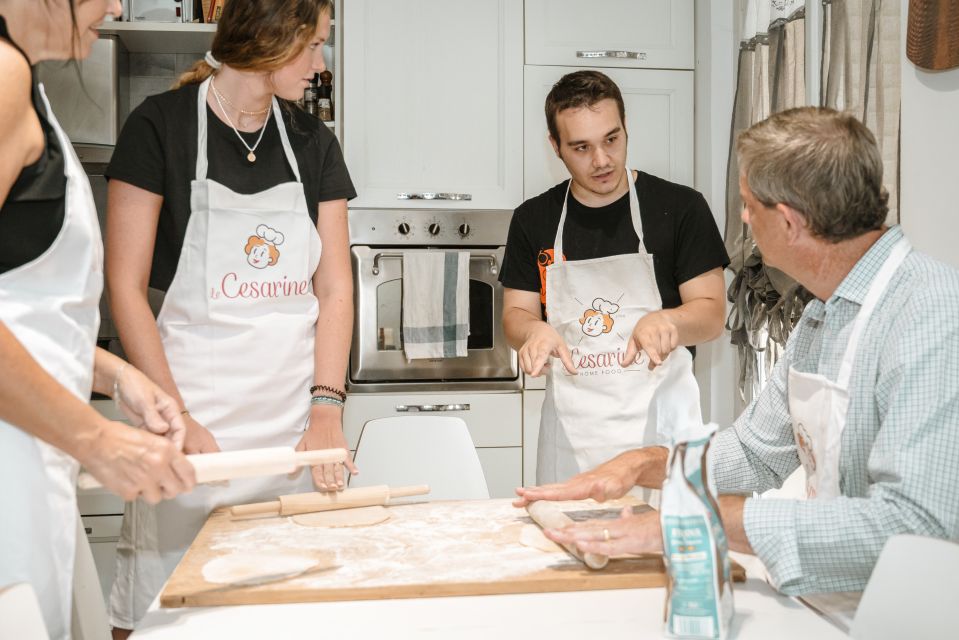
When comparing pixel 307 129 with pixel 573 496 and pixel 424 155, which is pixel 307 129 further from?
pixel 424 155

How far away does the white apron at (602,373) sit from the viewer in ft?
6.84

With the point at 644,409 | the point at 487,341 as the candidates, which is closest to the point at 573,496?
the point at 644,409

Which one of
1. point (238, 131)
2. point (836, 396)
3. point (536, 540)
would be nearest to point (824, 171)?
point (836, 396)

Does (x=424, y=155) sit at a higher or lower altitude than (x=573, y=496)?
higher

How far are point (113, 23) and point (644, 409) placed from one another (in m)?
2.24

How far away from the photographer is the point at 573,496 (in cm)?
148

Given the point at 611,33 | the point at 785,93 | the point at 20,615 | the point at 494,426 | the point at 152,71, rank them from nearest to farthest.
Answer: the point at 20,615 → the point at 785,93 → the point at 494,426 → the point at 611,33 → the point at 152,71

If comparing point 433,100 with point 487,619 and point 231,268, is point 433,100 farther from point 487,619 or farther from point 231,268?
point 487,619

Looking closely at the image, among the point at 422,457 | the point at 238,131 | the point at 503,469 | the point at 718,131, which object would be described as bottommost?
the point at 503,469

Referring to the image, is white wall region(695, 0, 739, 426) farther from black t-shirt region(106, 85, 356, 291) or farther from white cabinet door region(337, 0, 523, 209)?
black t-shirt region(106, 85, 356, 291)

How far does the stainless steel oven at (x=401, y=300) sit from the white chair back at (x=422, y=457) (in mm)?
936

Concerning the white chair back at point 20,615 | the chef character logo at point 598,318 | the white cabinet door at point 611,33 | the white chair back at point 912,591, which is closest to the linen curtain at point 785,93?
the white cabinet door at point 611,33

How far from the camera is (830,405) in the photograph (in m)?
1.28

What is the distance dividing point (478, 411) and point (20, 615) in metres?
2.24
